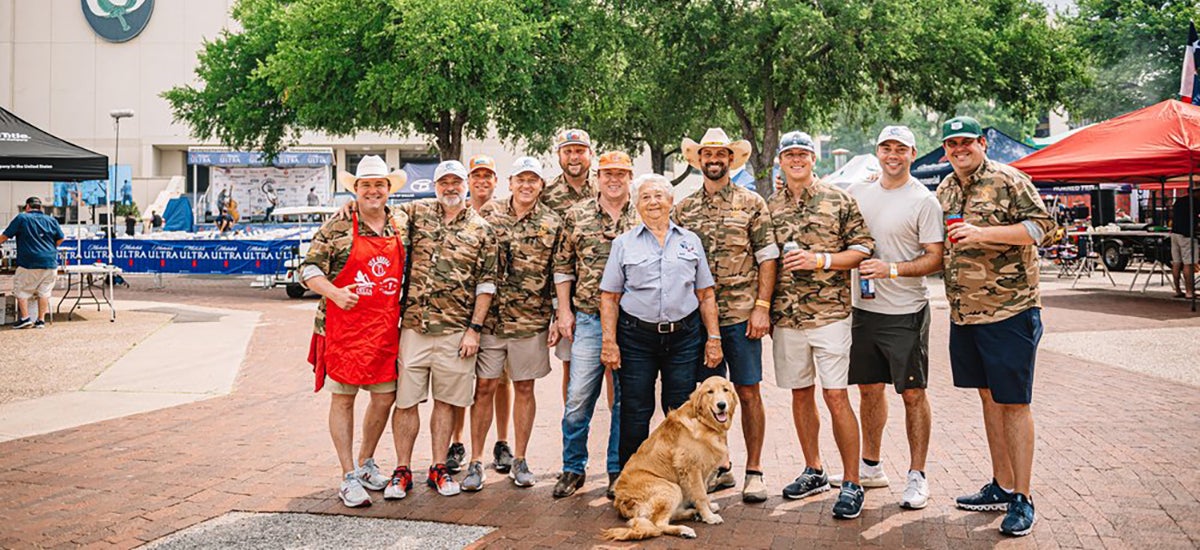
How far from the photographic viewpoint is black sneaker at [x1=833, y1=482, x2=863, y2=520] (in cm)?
486

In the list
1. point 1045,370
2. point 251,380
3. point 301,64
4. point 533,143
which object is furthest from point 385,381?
point 533,143

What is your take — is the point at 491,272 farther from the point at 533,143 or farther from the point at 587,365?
the point at 533,143

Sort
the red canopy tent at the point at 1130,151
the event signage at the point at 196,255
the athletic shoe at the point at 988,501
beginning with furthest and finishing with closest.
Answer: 1. the event signage at the point at 196,255
2. the red canopy tent at the point at 1130,151
3. the athletic shoe at the point at 988,501

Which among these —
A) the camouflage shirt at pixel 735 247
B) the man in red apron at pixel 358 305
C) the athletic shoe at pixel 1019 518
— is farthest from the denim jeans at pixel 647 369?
the athletic shoe at pixel 1019 518

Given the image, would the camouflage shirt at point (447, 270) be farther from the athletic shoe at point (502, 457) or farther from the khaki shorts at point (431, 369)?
the athletic shoe at point (502, 457)

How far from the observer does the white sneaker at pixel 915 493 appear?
5.00 m

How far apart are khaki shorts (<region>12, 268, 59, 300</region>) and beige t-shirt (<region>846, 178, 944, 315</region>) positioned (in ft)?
44.4

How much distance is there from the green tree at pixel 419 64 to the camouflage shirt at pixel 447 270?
14.8 meters

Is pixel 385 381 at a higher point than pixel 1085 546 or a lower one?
higher

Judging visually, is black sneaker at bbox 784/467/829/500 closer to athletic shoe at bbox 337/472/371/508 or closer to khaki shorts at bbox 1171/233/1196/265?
athletic shoe at bbox 337/472/371/508

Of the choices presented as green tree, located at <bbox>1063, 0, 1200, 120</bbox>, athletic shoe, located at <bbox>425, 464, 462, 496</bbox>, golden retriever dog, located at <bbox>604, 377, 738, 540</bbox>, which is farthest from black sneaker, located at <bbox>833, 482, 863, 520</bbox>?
green tree, located at <bbox>1063, 0, 1200, 120</bbox>

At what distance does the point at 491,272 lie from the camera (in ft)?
18.3

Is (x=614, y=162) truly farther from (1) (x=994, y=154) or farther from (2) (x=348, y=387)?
(1) (x=994, y=154)

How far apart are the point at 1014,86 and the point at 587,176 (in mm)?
20903
